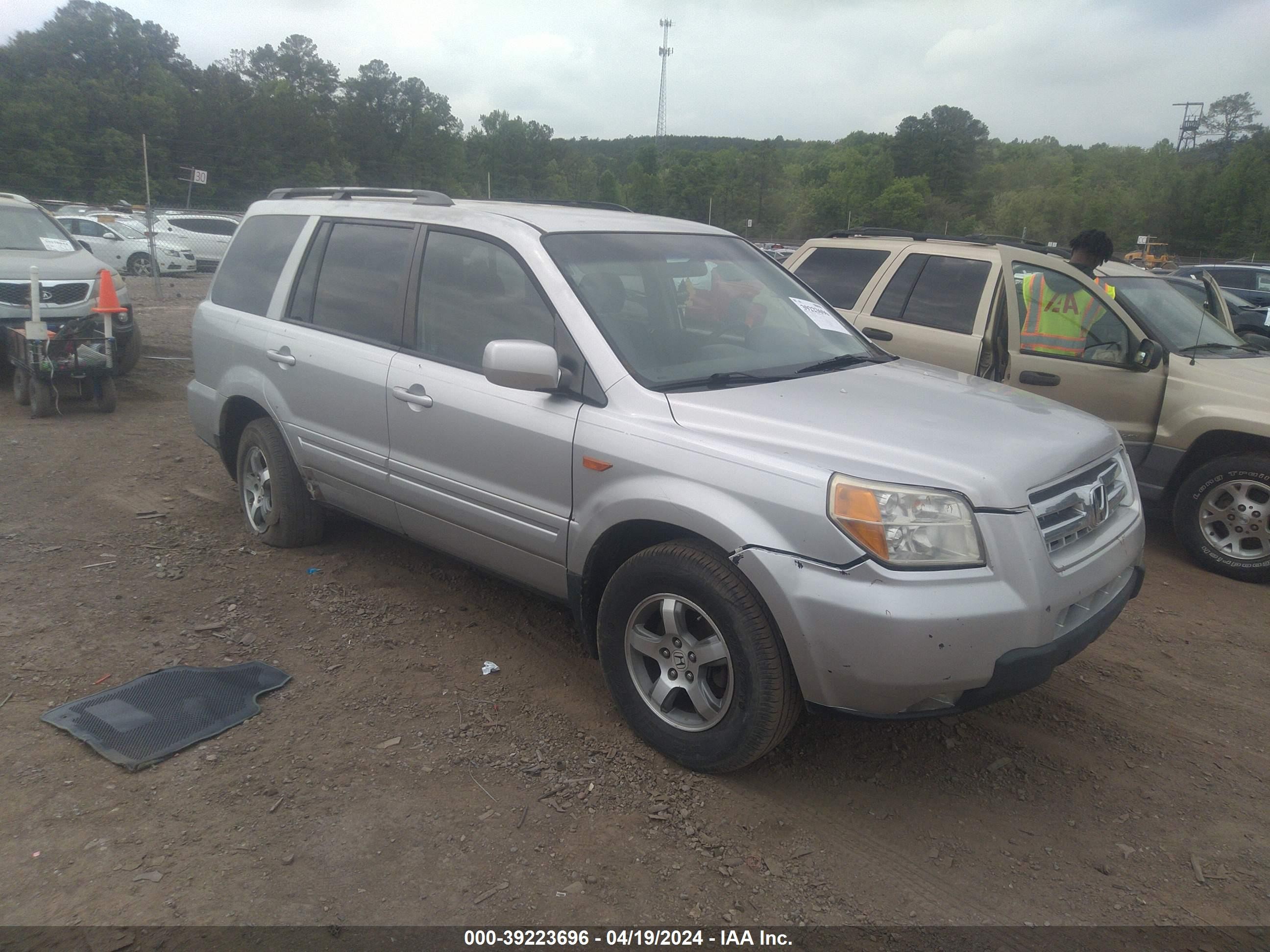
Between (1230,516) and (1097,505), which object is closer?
(1097,505)

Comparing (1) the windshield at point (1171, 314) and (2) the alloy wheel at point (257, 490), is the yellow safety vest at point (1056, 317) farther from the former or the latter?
(2) the alloy wheel at point (257, 490)

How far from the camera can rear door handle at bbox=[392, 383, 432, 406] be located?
3848mm

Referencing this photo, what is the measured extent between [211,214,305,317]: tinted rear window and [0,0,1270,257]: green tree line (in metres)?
6.58

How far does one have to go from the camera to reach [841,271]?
6840 mm

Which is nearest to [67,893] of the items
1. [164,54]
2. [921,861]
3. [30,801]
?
[30,801]

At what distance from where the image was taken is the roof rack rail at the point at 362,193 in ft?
14.4

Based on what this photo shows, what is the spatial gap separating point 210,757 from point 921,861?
245cm

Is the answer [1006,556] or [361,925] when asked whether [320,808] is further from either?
[1006,556]

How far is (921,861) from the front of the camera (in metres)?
2.79

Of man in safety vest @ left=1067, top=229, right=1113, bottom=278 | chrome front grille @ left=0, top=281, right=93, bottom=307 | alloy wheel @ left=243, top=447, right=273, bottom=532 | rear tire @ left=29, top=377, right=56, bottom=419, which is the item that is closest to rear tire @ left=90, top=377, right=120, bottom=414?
rear tire @ left=29, top=377, right=56, bottom=419

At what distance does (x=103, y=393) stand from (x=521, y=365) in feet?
22.6

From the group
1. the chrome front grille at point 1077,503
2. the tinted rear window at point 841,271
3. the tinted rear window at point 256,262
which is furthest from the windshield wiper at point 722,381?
the tinted rear window at point 841,271

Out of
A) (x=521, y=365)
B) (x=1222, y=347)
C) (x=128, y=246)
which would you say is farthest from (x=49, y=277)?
(x=128, y=246)

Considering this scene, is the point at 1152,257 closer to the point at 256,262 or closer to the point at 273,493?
the point at 256,262
